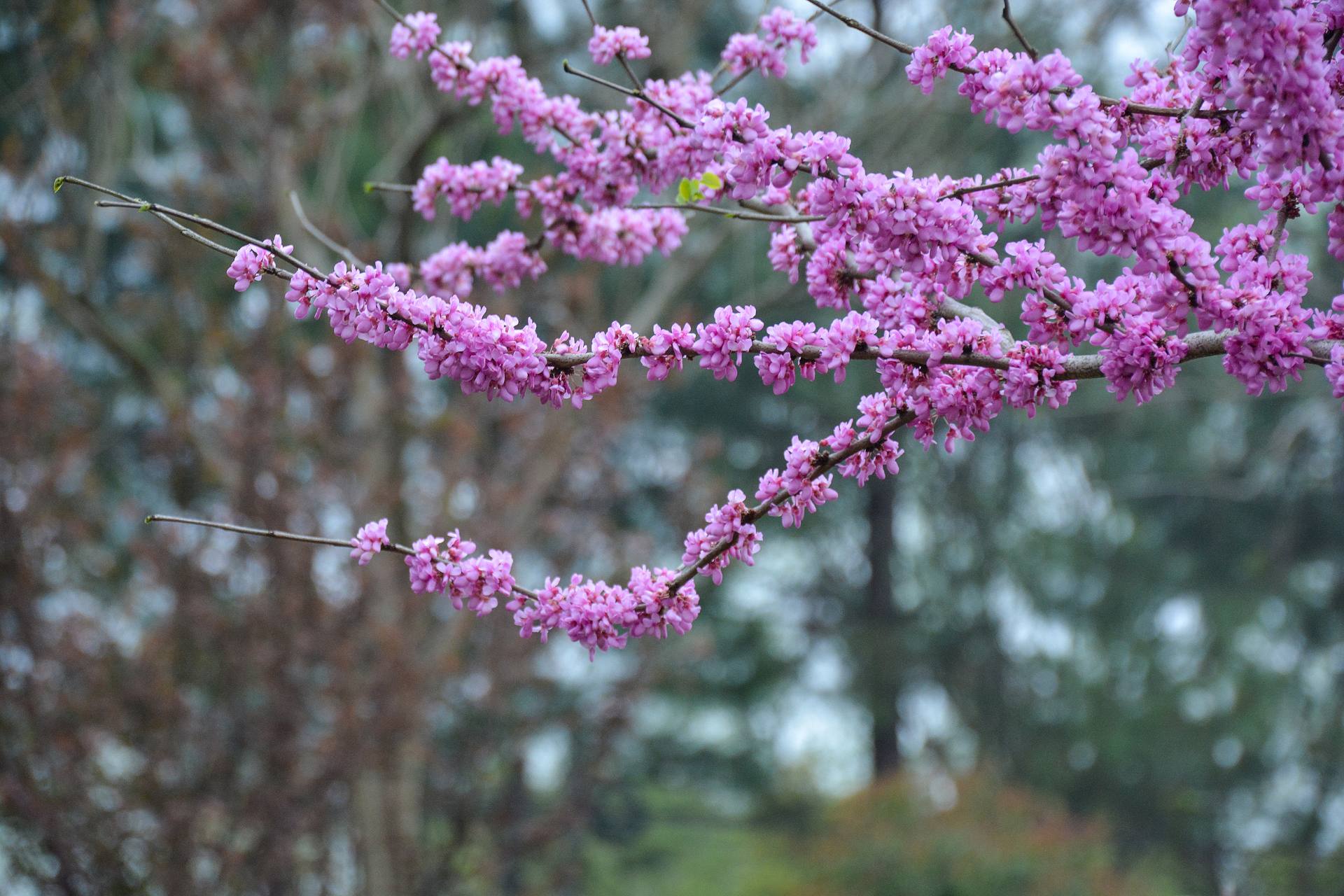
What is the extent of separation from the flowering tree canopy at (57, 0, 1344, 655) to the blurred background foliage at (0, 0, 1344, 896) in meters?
1.55

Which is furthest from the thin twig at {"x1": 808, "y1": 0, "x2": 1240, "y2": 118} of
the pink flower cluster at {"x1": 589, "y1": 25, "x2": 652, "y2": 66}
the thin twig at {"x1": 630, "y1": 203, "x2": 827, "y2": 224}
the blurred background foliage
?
the blurred background foliage

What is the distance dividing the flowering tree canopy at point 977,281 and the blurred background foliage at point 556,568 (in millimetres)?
1549

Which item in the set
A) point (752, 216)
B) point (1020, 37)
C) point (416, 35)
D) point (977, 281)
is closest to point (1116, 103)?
point (1020, 37)

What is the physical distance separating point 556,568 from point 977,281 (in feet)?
19.6

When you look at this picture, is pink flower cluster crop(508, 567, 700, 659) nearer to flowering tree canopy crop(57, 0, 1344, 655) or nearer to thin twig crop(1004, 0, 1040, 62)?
flowering tree canopy crop(57, 0, 1344, 655)

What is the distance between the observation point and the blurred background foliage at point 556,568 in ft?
21.0

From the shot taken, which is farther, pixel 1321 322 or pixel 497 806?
pixel 497 806

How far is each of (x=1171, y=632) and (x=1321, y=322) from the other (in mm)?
12600

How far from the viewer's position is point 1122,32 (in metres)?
9.37

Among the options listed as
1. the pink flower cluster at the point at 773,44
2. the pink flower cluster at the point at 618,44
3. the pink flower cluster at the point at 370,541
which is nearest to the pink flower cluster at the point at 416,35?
the pink flower cluster at the point at 618,44

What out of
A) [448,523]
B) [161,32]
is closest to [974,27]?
[448,523]

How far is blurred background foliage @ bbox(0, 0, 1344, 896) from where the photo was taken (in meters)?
6.40

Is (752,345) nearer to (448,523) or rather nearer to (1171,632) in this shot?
(448,523)

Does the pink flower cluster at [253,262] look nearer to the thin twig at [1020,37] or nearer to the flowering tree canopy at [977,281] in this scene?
the flowering tree canopy at [977,281]
